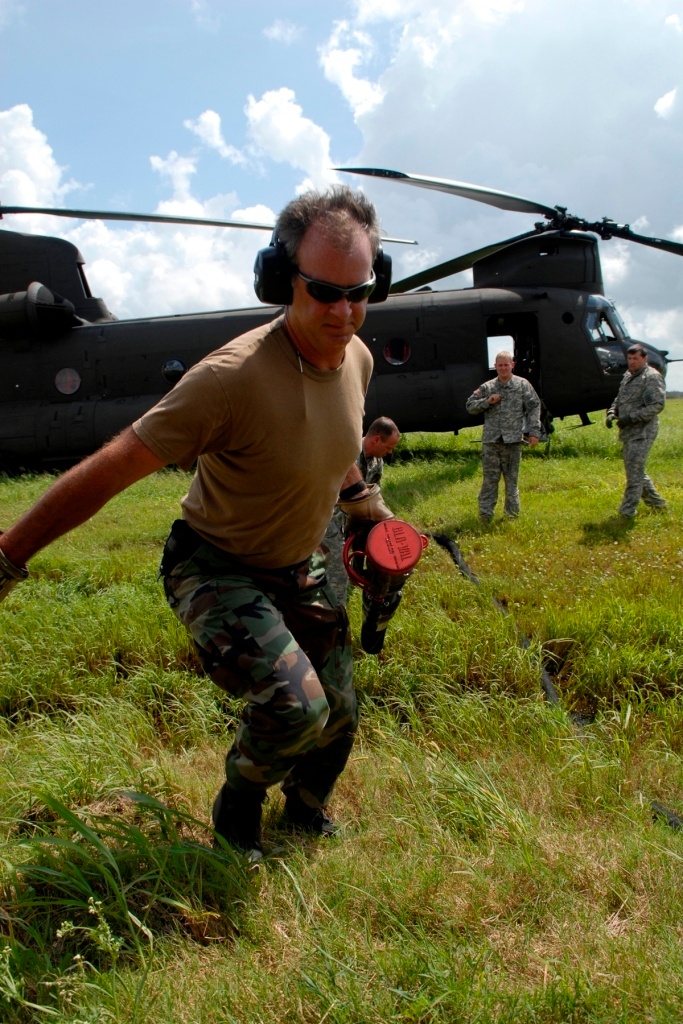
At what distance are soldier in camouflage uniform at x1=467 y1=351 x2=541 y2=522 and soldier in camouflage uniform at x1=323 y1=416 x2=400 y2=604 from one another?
2815 mm

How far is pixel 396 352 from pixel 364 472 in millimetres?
7786

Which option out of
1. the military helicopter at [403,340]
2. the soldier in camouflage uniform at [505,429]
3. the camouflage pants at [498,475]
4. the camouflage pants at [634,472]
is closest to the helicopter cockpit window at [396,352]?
the military helicopter at [403,340]

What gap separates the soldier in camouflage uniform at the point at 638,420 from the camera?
8.61m

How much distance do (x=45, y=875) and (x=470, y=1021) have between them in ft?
4.94

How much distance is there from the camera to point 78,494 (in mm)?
2379

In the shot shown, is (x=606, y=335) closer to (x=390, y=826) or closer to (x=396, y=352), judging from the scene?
(x=396, y=352)

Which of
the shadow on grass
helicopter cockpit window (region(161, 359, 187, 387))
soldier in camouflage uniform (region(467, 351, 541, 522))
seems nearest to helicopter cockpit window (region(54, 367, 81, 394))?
helicopter cockpit window (region(161, 359, 187, 387))

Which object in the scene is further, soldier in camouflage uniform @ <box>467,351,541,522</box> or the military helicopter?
the military helicopter

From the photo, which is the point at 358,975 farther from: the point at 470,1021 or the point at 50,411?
the point at 50,411

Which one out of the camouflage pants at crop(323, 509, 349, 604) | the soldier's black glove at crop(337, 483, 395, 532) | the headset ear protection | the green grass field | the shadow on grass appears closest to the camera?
the green grass field

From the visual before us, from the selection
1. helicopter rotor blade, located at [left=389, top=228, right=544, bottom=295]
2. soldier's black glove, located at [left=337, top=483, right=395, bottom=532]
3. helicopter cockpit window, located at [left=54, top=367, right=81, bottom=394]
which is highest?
helicopter rotor blade, located at [left=389, top=228, right=544, bottom=295]

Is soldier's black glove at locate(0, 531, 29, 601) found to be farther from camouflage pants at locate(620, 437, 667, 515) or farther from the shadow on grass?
camouflage pants at locate(620, 437, 667, 515)

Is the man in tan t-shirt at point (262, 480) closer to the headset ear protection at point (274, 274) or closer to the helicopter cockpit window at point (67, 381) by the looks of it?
the headset ear protection at point (274, 274)

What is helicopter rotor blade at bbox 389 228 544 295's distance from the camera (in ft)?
42.8
